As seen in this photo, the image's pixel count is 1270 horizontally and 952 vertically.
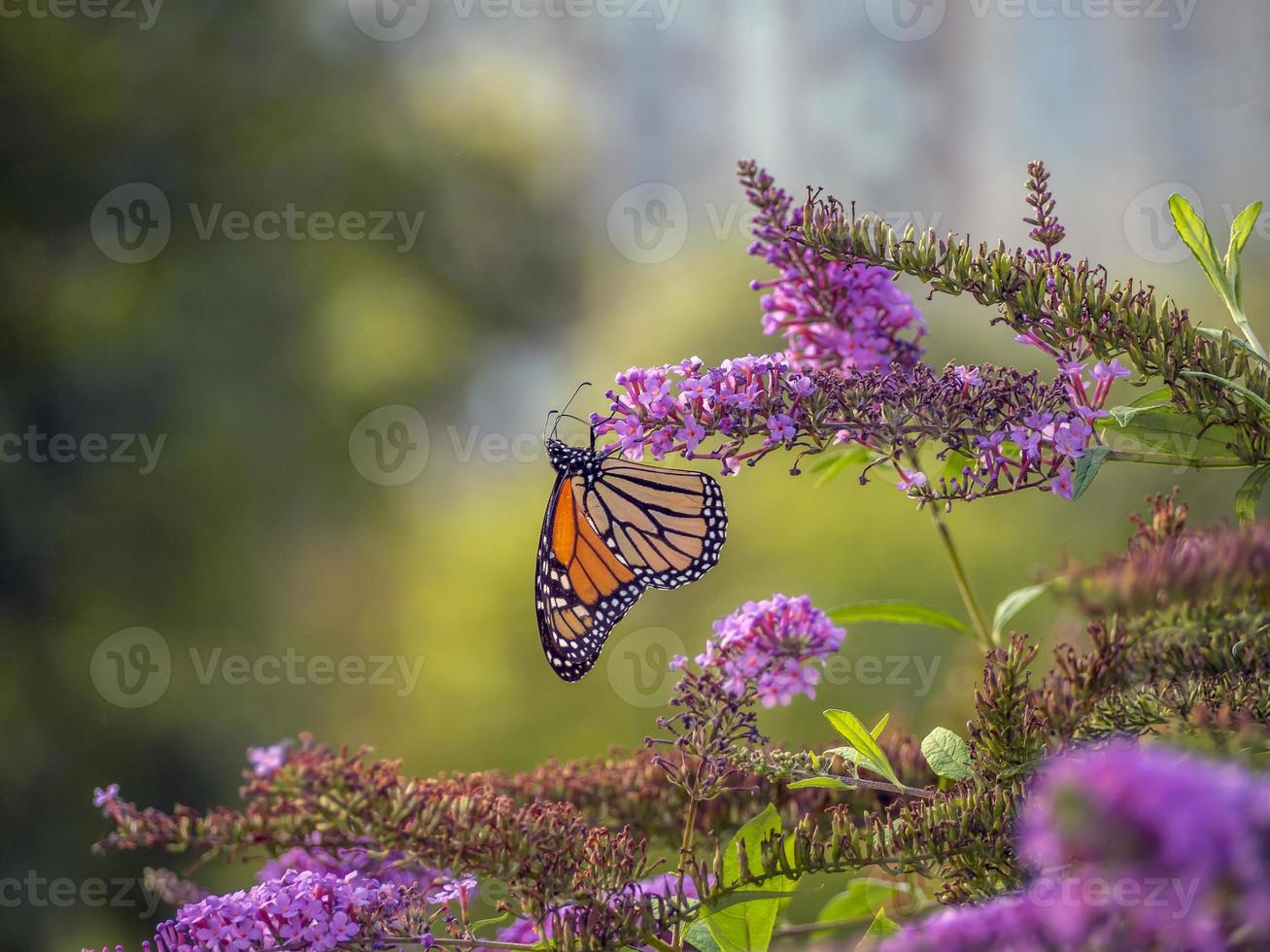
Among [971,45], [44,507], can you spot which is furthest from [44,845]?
[971,45]

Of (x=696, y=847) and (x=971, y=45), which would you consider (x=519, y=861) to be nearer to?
(x=696, y=847)
